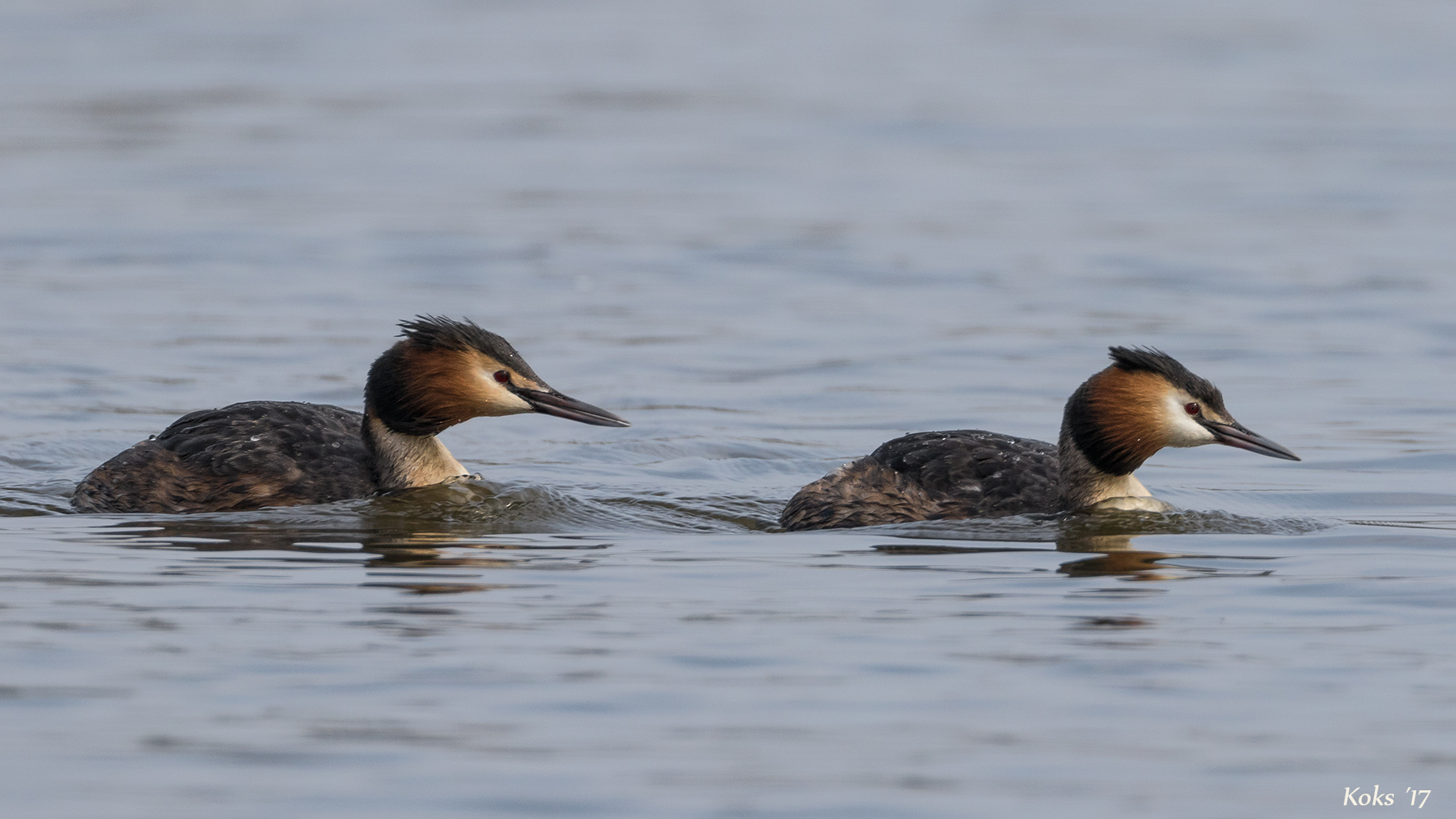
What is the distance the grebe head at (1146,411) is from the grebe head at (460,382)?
88.9 inches

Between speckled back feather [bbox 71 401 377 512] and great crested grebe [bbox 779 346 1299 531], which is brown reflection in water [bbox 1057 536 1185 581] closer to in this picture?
great crested grebe [bbox 779 346 1299 531]

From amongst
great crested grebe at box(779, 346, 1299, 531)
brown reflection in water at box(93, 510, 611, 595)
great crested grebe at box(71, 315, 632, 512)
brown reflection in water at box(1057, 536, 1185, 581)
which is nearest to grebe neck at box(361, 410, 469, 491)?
great crested grebe at box(71, 315, 632, 512)

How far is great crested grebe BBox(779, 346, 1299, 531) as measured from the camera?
10.8 m

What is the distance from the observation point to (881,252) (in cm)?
2198

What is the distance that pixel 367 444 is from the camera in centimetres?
1166

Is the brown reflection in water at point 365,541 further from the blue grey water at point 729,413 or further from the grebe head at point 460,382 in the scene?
the grebe head at point 460,382

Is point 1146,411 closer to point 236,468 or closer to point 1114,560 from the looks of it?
point 1114,560

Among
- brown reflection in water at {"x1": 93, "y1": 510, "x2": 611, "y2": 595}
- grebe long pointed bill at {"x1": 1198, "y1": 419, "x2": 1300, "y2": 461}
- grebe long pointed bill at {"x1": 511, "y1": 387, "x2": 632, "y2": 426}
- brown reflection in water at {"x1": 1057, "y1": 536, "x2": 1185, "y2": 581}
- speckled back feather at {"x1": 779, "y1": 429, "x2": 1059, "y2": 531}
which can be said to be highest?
grebe long pointed bill at {"x1": 511, "y1": 387, "x2": 632, "y2": 426}

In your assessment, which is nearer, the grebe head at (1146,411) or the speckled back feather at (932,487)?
the grebe head at (1146,411)

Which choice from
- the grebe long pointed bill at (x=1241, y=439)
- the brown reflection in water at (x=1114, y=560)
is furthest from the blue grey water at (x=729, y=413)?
the grebe long pointed bill at (x=1241, y=439)

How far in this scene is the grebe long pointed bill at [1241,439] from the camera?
10852 millimetres

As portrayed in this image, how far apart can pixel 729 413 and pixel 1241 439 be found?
16.5ft

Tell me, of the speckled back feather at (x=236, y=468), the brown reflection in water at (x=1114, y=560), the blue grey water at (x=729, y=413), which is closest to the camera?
the blue grey water at (x=729, y=413)

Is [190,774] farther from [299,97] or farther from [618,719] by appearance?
[299,97]
